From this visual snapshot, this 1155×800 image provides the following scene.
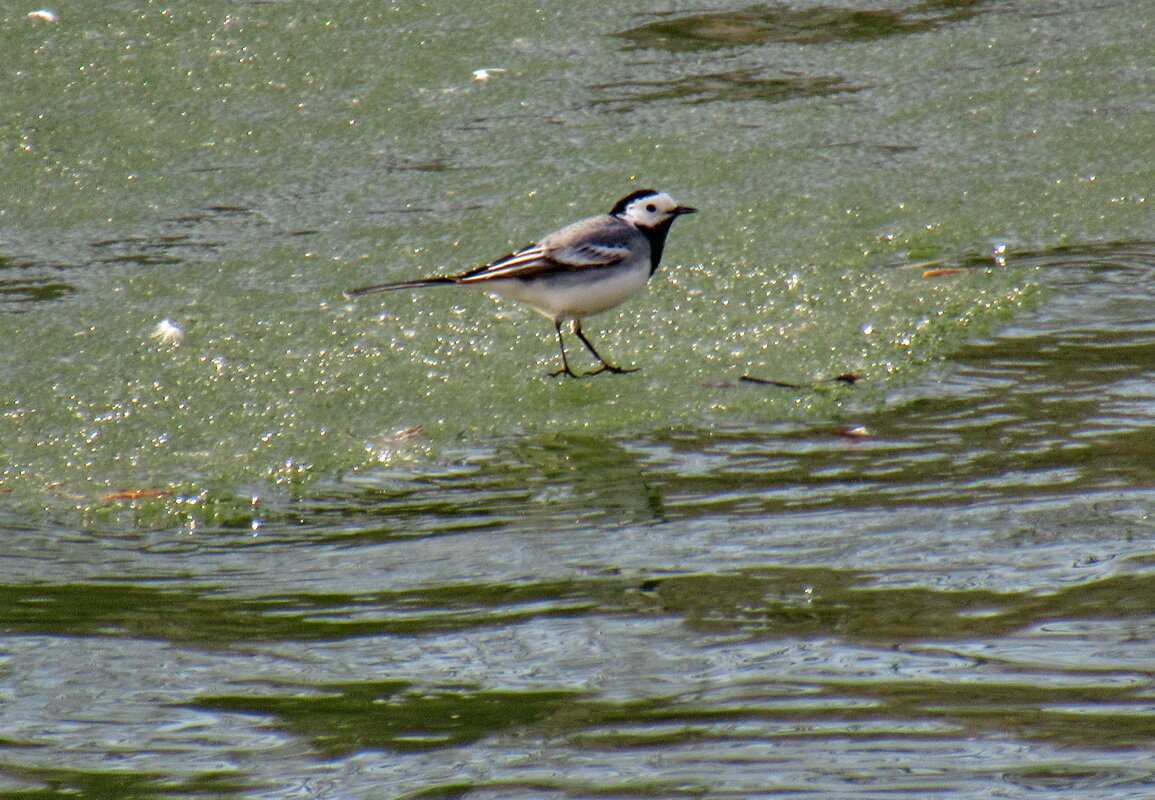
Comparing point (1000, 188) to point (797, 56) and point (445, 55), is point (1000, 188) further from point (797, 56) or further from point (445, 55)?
point (445, 55)

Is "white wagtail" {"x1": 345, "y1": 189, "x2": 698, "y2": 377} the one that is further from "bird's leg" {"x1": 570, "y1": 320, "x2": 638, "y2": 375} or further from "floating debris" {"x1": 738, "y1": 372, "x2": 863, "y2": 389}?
"floating debris" {"x1": 738, "y1": 372, "x2": 863, "y2": 389}

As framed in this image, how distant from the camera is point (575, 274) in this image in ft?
20.5

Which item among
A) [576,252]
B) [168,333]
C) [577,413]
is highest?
[576,252]

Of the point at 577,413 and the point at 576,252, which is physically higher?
the point at 576,252

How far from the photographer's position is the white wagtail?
6.21 meters

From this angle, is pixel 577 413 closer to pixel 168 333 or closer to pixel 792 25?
pixel 168 333

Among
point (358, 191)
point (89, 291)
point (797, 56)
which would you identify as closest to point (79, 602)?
point (89, 291)

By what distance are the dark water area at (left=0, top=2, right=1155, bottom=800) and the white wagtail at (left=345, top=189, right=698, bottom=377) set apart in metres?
0.22

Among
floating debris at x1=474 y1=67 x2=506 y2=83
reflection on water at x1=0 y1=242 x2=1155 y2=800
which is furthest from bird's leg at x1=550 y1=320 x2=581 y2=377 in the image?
floating debris at x1=474 y1=67 x2=506 y2=83

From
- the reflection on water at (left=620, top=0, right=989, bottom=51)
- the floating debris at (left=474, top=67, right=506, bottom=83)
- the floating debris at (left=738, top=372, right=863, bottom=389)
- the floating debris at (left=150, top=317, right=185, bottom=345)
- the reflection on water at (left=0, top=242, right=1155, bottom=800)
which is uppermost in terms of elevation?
the reflection on water at (left=620, top=0, right=989, bottom=51)

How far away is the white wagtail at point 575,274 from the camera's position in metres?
6.21

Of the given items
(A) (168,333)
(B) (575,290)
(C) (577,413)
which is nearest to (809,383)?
(C) (577,413)

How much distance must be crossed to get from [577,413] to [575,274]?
0.80m

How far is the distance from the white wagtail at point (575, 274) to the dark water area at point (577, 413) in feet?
0.73
